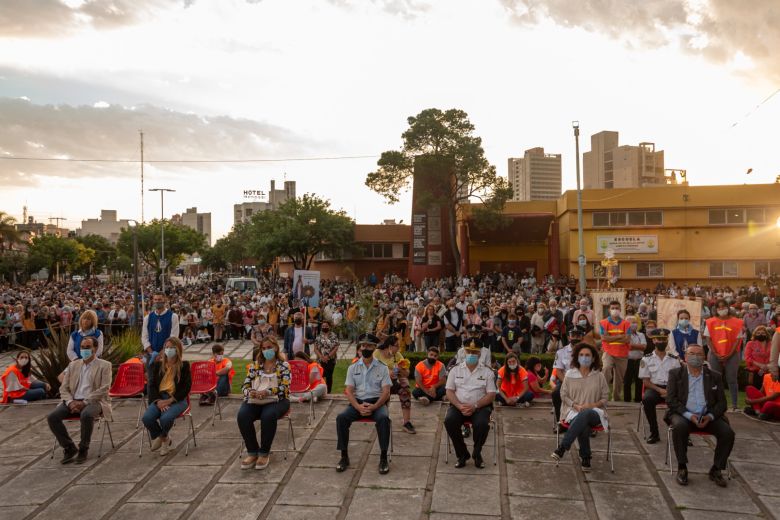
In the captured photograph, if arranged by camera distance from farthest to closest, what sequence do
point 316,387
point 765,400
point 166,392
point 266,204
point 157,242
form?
point 266,204
point 157,242
point 316,387
point 765,400
point 166,392

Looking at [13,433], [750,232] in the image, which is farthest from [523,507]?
[750,232]

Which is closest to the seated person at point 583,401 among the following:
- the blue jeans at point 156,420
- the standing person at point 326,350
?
the standing person at point 326,350

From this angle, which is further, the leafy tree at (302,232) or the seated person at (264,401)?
the leafy tree at (302,232)

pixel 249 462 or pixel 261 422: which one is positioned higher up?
pixel 261 422

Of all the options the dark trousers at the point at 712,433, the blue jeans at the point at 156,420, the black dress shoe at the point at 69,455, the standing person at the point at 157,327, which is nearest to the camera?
the dark trousers at the point at 712,433

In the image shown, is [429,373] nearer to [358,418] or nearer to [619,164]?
[358,418]

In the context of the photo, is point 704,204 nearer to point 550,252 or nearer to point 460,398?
point 550,252

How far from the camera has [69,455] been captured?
296 inches

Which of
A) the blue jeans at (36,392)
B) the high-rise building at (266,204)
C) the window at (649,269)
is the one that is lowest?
the blue jeans at (36,392)

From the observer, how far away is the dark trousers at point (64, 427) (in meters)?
7.46

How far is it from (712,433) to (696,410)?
300mm

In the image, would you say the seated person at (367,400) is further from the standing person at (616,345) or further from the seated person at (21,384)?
the seated person at (21,384)

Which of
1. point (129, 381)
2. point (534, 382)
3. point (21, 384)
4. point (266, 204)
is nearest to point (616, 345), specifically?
point (534, 382)

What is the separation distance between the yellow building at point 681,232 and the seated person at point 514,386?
28.2 metres
